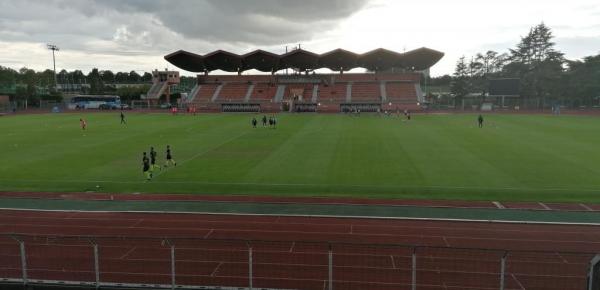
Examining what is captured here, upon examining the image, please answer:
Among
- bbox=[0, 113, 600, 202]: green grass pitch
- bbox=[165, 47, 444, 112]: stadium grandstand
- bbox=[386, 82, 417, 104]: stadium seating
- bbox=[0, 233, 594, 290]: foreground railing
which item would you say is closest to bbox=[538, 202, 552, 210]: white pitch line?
bbox=[0, 113, 600, 202]: green grass pitch

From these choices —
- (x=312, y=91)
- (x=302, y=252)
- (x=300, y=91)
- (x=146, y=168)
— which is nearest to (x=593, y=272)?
(x=302, y=252)

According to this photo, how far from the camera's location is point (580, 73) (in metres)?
83.6

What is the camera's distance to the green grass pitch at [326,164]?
19.1 meters

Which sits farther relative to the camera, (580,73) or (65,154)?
(580,73)

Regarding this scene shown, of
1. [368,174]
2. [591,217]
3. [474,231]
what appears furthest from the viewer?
[368,174]

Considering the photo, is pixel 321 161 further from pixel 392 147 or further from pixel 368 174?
pixel 392 147

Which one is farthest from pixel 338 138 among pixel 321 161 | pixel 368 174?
pixel 368 174

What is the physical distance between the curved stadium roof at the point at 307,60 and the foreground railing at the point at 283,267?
72074 millimetres

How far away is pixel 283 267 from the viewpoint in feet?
34.8

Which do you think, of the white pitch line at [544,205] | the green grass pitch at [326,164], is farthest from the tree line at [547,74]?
the white pitch line at [544,205]

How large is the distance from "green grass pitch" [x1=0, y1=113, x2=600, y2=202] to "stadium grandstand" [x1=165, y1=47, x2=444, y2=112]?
139 feet

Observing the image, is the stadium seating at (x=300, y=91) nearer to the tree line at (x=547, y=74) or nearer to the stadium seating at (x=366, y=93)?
the stadium seating at (x=366, y=93)

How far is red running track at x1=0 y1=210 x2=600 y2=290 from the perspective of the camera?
985 centimetres

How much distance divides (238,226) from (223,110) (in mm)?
69287
